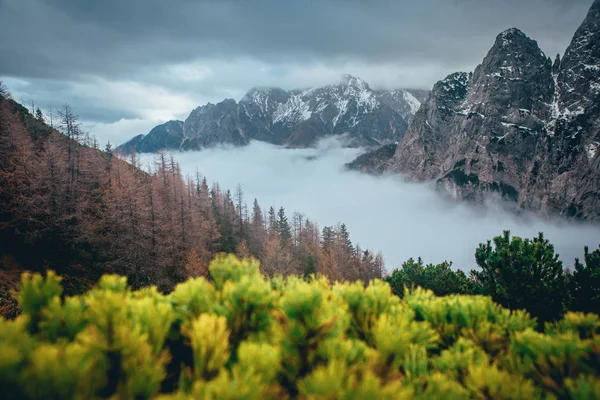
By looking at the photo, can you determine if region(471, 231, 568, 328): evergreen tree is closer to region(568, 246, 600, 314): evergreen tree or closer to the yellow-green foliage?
region(568, 246, 600, 314): evergreen tree

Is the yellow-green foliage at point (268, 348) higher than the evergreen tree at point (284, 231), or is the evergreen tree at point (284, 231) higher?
the yellow-green foliage at point (268, 348)

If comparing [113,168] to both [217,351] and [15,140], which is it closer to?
[15,140]

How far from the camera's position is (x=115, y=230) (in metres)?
38.1

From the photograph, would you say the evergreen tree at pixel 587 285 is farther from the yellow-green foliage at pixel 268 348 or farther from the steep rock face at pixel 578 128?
the steep rock face at pixel 578 128

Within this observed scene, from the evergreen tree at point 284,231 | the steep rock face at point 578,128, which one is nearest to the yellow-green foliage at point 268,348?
the evergreen tree at point 284,231

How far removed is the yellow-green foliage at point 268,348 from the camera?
2.01 meters

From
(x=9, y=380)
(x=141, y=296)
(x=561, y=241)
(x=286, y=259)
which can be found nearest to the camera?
(x=9, y=380)

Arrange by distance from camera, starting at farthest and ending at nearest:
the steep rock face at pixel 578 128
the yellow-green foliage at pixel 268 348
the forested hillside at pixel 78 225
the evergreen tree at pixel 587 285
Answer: the steep rock face at pixel 578 128 → the forested hillside at pixel 78 225 → the evergreen tree at pixel 587 285 → the yellow-green foliage at pixel 268 348

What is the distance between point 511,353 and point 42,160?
44.5 meters

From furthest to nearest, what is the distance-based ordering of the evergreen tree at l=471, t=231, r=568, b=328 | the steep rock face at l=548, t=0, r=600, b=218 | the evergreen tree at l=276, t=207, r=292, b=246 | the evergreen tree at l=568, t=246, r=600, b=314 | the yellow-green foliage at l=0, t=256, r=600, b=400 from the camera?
the steep rock face at l=548, t=0, r=600, b=218, the evergreen tree at l=276, t=207, r=292, b=246, the evergreen tree at l=471, t=231, r=568, b=328, the evergreen tree at l=568, t=246, r=600, b=314, the yellow-green foliage at l=0, t=256, r=600, b=400

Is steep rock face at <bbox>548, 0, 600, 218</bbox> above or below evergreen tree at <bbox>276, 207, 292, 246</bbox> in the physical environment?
above

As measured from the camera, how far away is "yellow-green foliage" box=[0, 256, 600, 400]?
201 centimetres

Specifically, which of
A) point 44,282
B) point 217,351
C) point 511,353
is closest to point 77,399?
point 217,351

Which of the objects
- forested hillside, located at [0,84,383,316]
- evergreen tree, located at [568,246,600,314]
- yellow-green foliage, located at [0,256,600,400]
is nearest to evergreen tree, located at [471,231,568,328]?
evergreen tree, located at [568,246,600,314]
